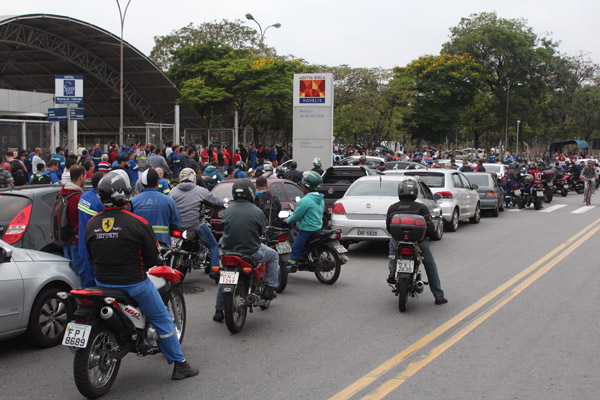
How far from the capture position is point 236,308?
6.71 metres

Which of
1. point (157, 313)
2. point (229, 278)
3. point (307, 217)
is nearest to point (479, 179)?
point (307, 217)

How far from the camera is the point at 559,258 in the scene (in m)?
11.7

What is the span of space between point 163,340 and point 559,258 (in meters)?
8.96

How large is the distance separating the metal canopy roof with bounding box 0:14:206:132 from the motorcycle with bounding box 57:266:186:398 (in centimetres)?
2905

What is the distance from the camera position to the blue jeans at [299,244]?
9.02 meters

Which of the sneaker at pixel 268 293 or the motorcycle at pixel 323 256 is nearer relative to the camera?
the sneaker at pixel 268 293

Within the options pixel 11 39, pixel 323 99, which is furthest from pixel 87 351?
pixel 11 39

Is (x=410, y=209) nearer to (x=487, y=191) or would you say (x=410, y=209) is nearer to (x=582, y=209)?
(x=487, y=191)

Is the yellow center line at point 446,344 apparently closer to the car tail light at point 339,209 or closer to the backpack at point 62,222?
the car tail light at point 339,209

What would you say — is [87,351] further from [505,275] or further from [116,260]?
[505,275]

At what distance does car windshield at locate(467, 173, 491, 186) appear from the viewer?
66.8 feet

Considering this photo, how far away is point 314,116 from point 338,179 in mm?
7177

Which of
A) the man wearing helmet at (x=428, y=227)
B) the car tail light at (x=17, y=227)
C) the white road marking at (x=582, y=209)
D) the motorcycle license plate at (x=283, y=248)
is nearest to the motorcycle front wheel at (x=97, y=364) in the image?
the car tail light at (x=17, y=227)

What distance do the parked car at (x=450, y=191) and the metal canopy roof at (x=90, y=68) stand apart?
76.4 ft
